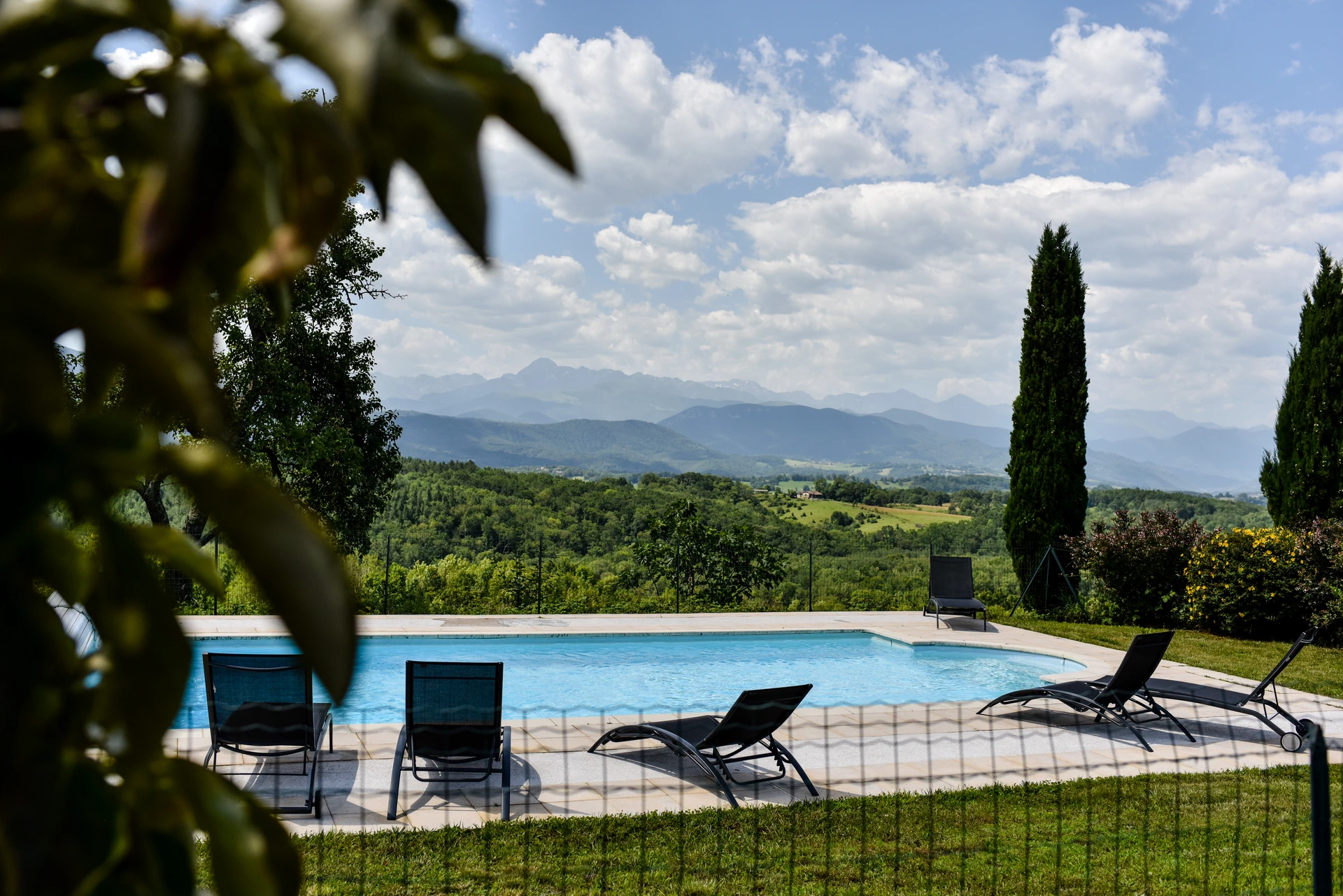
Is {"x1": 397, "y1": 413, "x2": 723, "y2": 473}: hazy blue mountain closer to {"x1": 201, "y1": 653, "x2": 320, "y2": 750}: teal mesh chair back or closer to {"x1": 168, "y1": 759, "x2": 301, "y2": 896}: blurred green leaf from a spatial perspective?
{"x1": 201, "y1": 653, "x2": 320, "y2": 750}: teal mesh chair back

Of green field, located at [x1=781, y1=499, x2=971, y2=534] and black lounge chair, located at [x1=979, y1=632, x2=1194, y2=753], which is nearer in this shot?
black lounge chair, located at [x1=979, y1=632, x2=1194, y2=753]

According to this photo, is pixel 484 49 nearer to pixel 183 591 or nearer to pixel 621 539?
pixel 183 591

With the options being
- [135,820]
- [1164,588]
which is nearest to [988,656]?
[1164,588]

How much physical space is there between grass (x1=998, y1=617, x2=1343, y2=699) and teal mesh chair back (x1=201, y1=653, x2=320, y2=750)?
924 cm

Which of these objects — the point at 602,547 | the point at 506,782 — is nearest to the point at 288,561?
the point at 506,782

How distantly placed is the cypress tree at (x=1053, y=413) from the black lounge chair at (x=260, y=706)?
1258 centimetres

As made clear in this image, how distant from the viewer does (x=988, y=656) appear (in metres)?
11.9

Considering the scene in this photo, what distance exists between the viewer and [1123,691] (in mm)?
7473

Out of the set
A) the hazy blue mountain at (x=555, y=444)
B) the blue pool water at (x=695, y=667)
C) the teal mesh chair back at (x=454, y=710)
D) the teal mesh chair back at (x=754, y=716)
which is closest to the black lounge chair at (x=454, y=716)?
the teal mesh chair back at (x=454, y=710)

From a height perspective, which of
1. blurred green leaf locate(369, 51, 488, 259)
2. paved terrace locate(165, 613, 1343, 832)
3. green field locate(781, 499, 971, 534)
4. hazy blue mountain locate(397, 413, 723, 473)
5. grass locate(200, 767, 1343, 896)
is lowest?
paved terrace locate(165, 613, 1343, 832)

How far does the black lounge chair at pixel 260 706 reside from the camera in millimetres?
5652

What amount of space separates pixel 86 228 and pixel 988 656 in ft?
41.6

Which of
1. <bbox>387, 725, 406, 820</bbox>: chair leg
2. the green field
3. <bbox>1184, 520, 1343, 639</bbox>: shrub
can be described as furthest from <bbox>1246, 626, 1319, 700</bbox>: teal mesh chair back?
the green field

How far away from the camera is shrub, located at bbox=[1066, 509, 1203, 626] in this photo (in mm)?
13344
